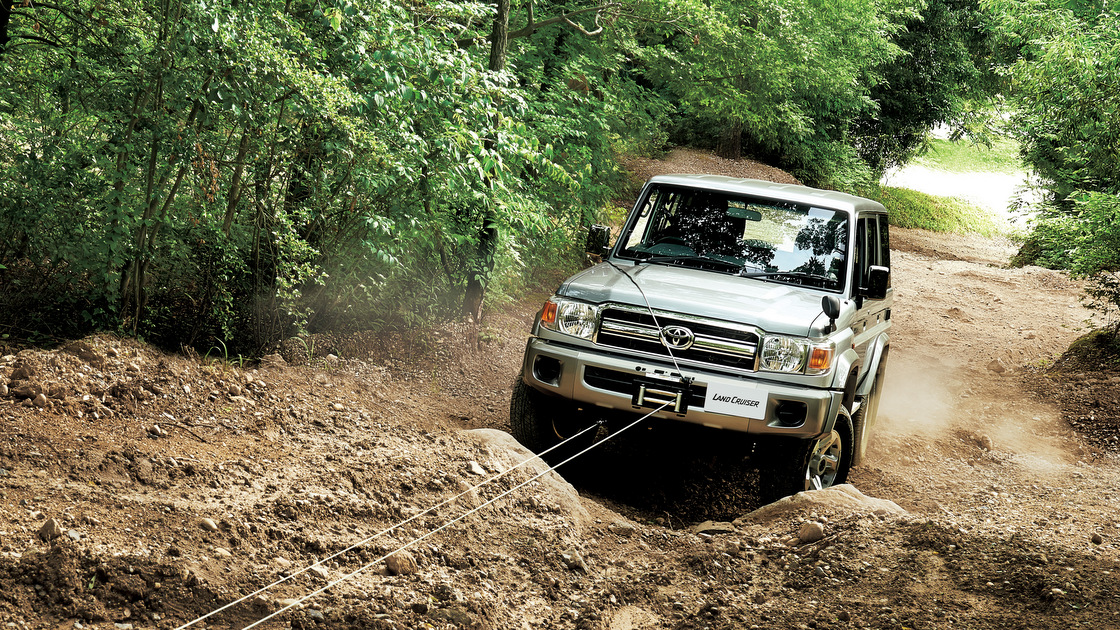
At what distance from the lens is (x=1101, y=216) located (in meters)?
10.1

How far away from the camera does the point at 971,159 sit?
47.1m

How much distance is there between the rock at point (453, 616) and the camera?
3.71 meters

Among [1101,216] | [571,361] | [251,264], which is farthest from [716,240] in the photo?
[1101,216]

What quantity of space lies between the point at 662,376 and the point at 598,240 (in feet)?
5.57

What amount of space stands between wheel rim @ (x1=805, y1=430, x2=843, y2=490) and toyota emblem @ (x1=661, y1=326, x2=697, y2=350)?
1.08 metres

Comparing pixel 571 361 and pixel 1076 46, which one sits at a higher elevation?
pixel 1076 46

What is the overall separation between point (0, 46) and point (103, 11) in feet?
2.26

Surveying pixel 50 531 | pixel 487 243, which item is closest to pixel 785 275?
pixel 487 243

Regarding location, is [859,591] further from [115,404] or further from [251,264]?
[251,264]

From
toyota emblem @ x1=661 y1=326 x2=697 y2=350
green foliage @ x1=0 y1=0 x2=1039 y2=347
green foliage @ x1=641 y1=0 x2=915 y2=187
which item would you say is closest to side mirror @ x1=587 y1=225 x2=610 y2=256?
green foliage @ x1=0 y1=0 x2=1039 y2=347

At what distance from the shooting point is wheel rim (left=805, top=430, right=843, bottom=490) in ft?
18.8

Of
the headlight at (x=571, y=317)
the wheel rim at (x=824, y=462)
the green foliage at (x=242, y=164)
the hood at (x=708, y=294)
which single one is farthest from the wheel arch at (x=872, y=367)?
the green foliage at (x=242, y=164)

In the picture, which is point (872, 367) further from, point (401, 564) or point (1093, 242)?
point (1093, 242)

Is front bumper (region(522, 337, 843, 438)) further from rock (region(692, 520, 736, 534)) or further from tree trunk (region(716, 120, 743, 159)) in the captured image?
tree trunk (region(716, 120, 743, 159))
